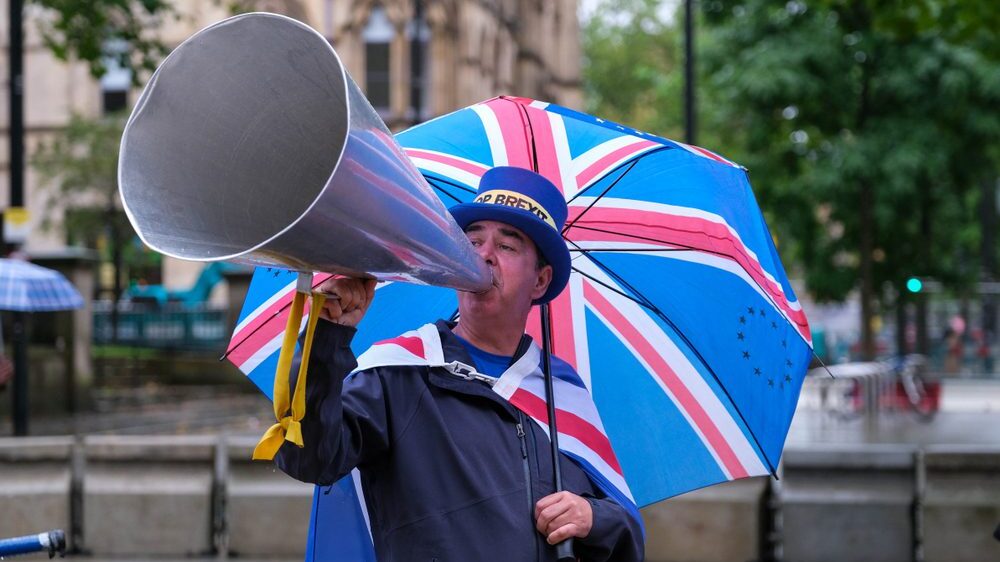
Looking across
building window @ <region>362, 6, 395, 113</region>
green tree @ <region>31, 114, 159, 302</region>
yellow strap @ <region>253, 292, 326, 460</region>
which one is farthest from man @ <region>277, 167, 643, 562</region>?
building window @ <region>362, 6, 395, 113</region>

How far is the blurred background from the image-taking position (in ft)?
28.4

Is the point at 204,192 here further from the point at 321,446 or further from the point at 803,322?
the point at 803,322

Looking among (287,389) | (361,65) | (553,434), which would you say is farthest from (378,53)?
(287,389)

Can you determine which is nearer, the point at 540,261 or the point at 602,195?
the point at 540,261

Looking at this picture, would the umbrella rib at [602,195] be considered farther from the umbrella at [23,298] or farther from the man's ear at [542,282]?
the umbrella at [23,298]

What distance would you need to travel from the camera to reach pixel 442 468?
2830 millimetres

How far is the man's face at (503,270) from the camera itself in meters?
3.04

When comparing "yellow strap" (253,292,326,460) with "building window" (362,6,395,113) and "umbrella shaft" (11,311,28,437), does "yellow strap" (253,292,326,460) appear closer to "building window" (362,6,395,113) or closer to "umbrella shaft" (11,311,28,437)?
"umbrella shaft" (11,311,28,437)

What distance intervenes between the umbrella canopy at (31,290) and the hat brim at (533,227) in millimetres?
9523

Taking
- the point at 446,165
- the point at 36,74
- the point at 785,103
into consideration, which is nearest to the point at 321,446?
the point at 446,165

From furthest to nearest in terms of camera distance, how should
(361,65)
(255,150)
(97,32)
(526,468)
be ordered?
(361,65), (97,32), (526,468), (255,150)

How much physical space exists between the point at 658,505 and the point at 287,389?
6.46 meters

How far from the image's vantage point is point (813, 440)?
55.5 ft

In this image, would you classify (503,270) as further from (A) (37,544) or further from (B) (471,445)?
(A) (37,544)
